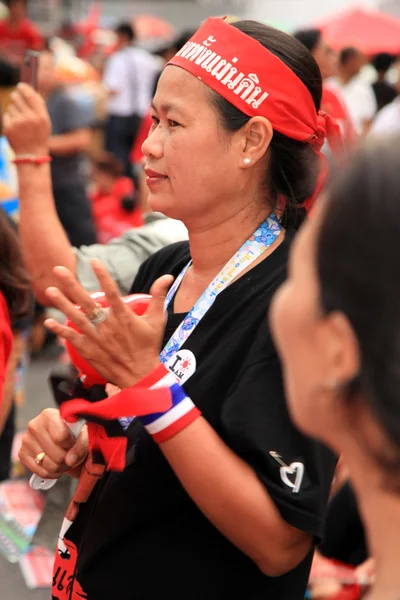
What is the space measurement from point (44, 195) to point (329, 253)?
1484mm

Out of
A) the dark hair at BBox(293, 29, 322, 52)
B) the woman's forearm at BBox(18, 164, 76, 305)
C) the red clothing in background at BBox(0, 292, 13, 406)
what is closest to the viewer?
the red clothing in background at BBox(0, 292, 13, 406)

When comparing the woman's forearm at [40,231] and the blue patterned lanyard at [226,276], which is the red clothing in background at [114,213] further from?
the blue patterned lanyard at [226,276]

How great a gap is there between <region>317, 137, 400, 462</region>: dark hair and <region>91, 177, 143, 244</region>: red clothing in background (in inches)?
233

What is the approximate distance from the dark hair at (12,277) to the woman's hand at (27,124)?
1.14 feet

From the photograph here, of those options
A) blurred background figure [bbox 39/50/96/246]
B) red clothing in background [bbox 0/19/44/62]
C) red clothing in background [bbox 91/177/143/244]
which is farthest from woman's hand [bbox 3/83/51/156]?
red clothing in background [bbox 0/19/44/62]

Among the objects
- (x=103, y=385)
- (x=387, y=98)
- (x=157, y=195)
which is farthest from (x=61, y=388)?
(x=387, y=98)

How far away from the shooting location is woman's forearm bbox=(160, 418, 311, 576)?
1.44 meters

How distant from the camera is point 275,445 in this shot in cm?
146

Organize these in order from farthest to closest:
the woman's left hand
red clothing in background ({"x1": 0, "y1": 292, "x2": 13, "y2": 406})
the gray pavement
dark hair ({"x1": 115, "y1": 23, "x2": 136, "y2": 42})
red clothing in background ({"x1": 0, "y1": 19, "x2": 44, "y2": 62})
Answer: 1. dark hair ({"x1": 115, "y1": 23, "x2": 136, "y2": 42})
2. red clothing in background ({"x1": 0, "y1": 19, "x2": 44, "y2": 62})
3. the gray pavement
4. red clothing in background ({"x1": 0, "y1": 292, "x2": 13, "y2": 406})
5. the woman's left hand

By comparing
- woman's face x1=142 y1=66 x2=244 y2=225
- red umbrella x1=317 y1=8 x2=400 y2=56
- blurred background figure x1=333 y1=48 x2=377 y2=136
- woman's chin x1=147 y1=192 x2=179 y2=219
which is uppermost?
woman's face x1=142 y1=66 x2=244 y2=225

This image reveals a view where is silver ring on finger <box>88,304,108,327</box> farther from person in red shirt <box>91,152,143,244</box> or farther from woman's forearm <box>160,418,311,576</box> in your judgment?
person in red shirt <box>91,152,143,244</box>

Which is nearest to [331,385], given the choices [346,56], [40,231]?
[40,231]

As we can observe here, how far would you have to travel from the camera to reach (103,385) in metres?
1.69

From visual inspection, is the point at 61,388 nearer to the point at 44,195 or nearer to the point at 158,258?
the point at 158,258
